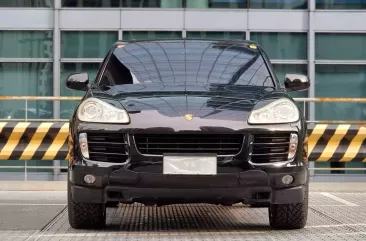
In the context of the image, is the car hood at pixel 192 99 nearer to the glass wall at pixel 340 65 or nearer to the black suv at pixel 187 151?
the black suv at pixel 187 151

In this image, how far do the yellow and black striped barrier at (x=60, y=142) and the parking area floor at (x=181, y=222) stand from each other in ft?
4.49

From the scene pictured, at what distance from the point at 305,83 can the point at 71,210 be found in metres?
2.56

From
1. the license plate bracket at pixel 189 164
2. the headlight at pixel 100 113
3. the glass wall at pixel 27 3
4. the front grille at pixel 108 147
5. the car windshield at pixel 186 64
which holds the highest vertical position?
the glass wall at pixel 27 3

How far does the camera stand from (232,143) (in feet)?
20.1

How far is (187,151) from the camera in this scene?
6.10m

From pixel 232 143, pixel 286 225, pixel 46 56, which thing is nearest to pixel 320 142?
pixel 286 225

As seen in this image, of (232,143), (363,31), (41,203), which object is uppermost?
(363,31)

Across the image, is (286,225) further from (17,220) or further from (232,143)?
(17,220)

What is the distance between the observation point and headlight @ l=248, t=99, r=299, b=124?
20.4ft

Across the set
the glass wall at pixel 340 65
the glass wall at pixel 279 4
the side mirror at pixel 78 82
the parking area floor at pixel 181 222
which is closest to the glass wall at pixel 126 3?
the glass wall at pixel 279 4

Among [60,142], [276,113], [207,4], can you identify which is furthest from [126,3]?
[276,113]

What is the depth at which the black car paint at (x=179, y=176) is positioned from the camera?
6.05 m

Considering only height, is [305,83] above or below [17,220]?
above

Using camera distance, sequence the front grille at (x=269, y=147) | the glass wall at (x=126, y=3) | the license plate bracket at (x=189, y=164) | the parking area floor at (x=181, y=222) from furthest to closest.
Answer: the glass wall at (x=126, y=3) → the parking area floor at (x=181, y=222) → the front grille at (x=269, y=147) → the license plate bracket at (x=189, y=164)
